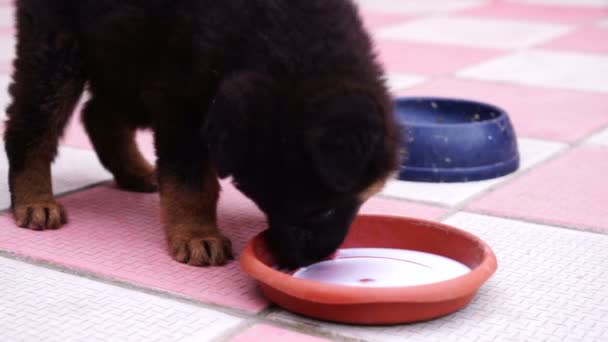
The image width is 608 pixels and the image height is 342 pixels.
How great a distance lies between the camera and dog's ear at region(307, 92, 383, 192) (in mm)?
2279

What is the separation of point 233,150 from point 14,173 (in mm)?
1228

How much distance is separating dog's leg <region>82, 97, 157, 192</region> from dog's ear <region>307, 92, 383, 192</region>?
1493 millimetres

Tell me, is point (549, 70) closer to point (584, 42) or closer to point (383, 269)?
point (584, 42)

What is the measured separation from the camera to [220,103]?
8.22 ft

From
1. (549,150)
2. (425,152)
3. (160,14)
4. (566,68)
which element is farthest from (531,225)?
(566,68)

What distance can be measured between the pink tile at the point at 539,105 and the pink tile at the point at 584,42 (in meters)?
1.49

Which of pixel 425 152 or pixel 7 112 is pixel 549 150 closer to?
pixel 425 152

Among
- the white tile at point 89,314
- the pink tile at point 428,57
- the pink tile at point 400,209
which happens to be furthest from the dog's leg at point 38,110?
the pink tile at point 428,57

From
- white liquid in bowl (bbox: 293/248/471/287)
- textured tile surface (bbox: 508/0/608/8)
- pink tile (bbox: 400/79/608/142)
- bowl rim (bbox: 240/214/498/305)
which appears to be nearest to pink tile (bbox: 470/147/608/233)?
pink tile (bbox: 400/79/608/142)

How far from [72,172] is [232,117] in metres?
1.81

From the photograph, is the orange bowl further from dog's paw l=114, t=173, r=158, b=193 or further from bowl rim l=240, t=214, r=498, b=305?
dog's paw l=114, t=173, r=158, b=193

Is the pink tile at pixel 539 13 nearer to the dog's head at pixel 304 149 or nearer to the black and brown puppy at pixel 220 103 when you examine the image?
the black and brown puppy at pixel 220 103

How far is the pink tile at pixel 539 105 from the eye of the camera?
4692mm

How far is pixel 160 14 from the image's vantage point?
2805mm
